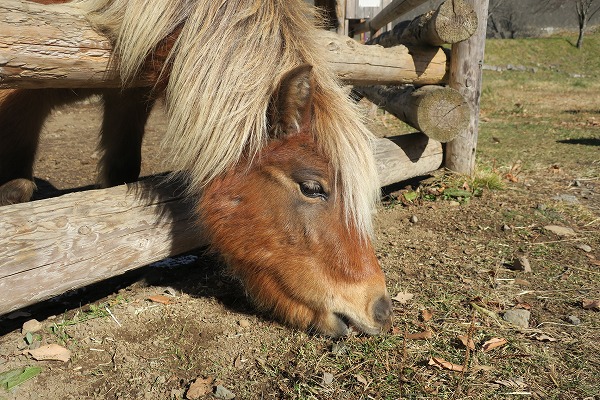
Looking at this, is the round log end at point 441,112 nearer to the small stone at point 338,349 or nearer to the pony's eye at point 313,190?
the pony's eye at point 313,190

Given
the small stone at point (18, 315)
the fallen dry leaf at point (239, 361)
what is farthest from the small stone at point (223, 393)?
the small stone at point (18, 315)

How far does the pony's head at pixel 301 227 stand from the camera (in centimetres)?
218

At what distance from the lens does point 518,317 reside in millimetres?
2541

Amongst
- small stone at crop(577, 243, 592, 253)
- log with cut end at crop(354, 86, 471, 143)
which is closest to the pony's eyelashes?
log with cut end at crop(354, 86, 471, 143)

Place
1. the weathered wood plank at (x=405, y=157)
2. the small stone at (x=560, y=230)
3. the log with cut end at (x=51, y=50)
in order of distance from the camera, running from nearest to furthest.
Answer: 1. the log with cut end at (x=51, y=50)
2. the small stone at (x=560, y=230)
3. the weathered wood plank at (x=405, y=157)

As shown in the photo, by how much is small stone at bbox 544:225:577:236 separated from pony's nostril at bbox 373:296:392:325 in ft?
6.93

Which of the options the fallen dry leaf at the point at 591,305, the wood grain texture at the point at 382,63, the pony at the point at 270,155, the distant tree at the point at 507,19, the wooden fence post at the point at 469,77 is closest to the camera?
the pony at the point at 270,155

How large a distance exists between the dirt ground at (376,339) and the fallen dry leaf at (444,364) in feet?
0.12

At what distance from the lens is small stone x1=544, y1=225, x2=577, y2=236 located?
12.0 ft

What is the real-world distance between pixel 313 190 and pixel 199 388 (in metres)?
0.97

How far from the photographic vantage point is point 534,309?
2672 millimetres

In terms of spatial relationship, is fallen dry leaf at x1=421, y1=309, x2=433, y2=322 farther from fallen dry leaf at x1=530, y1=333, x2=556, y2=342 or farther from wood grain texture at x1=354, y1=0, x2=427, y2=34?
wood grain texture at x1=354, y1=0, x2=427, y2=34

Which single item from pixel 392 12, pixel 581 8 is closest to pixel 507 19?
pixel 581 8

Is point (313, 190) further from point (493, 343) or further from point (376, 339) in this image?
point (493, 343)
